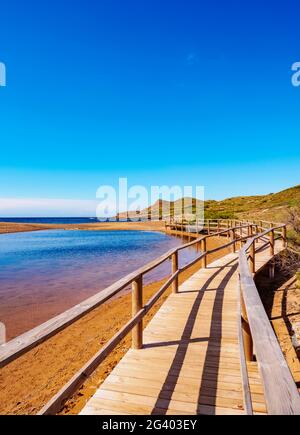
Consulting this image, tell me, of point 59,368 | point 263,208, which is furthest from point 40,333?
point 263,208

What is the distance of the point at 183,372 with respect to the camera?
10.3 ft

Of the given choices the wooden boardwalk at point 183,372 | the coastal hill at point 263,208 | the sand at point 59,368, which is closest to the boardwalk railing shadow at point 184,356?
the wooden boardwalk at point 183,372

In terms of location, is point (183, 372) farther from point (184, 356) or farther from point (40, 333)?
point (40, 333)

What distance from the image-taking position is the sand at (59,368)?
3611 mm

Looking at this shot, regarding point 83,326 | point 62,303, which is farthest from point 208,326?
point 62,303

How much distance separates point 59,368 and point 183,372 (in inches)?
94.7

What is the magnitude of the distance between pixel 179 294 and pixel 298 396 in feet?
18.0

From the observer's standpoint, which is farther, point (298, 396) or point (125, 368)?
point (125, 368)

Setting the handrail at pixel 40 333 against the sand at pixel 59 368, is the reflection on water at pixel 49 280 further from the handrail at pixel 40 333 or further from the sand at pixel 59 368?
the handrail at pixel 40 333

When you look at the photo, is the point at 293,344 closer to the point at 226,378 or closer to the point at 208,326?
the point at 208,326

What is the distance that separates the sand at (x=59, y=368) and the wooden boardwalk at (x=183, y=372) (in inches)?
29.7

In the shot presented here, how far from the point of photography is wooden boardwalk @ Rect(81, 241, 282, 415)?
2582 mm

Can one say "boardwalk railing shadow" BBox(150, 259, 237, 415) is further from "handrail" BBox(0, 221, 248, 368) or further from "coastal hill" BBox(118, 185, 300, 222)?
"coastal hill" BBox(118, 185, 300, 222)

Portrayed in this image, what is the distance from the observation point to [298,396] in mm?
978
